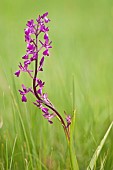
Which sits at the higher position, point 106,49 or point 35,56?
point 106,49

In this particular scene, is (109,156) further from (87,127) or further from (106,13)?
(106,13)

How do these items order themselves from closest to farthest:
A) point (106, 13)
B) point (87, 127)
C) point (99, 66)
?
point (87, 127) → point (99, 66) → point (106, 13)

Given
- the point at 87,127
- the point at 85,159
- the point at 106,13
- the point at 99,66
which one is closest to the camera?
the point at 85,159

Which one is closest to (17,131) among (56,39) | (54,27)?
(56,39)

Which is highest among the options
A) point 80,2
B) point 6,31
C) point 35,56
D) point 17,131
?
point 80,2

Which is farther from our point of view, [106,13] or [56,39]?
[106,13]

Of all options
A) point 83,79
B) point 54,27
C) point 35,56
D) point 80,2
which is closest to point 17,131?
point 35,56
